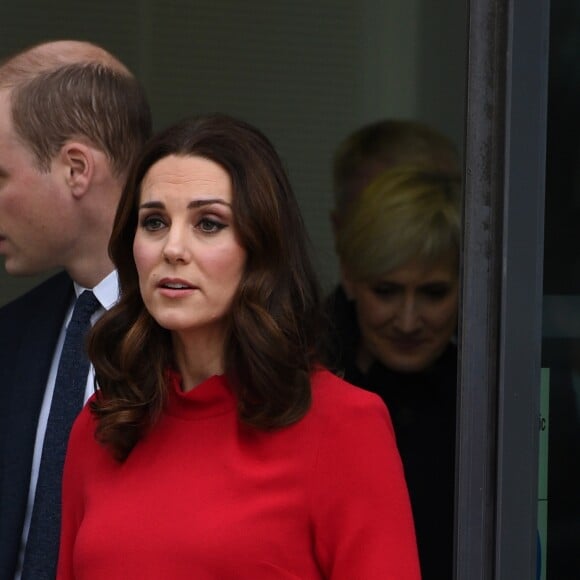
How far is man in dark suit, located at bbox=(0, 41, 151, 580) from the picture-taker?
7.80 feet

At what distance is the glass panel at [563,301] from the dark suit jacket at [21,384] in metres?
0.86

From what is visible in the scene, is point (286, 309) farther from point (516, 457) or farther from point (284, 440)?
point (516, 457)

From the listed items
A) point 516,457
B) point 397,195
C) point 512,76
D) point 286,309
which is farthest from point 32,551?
point 397,195

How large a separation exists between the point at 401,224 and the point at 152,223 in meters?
1.21

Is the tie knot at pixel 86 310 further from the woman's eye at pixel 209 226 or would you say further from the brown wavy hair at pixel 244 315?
the woman's eye at pixel 209 226

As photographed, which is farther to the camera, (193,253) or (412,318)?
(412,318)

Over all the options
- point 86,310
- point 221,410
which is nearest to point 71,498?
point 221,410

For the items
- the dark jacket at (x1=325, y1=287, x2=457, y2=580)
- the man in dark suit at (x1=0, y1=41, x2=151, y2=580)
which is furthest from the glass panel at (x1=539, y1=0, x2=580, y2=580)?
the man in dark suit at (x1=0, y1=41, x2=151, y2=580)

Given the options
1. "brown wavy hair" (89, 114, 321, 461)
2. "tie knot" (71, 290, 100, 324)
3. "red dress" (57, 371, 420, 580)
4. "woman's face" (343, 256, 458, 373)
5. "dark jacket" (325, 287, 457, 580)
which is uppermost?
"brown wavy hair" (89, 114, 321, 461)

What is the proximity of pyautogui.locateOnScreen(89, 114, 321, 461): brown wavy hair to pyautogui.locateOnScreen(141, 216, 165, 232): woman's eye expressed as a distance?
6 cm

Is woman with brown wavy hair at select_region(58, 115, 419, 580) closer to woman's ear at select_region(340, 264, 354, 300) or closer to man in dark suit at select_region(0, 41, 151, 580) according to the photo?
man in dark suit at select_region(0, 41, 151, 580)

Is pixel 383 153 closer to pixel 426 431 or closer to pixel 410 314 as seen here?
pixel 410 314

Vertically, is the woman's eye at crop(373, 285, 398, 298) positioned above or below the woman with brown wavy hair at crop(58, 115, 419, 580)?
below

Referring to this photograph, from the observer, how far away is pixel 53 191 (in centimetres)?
239
